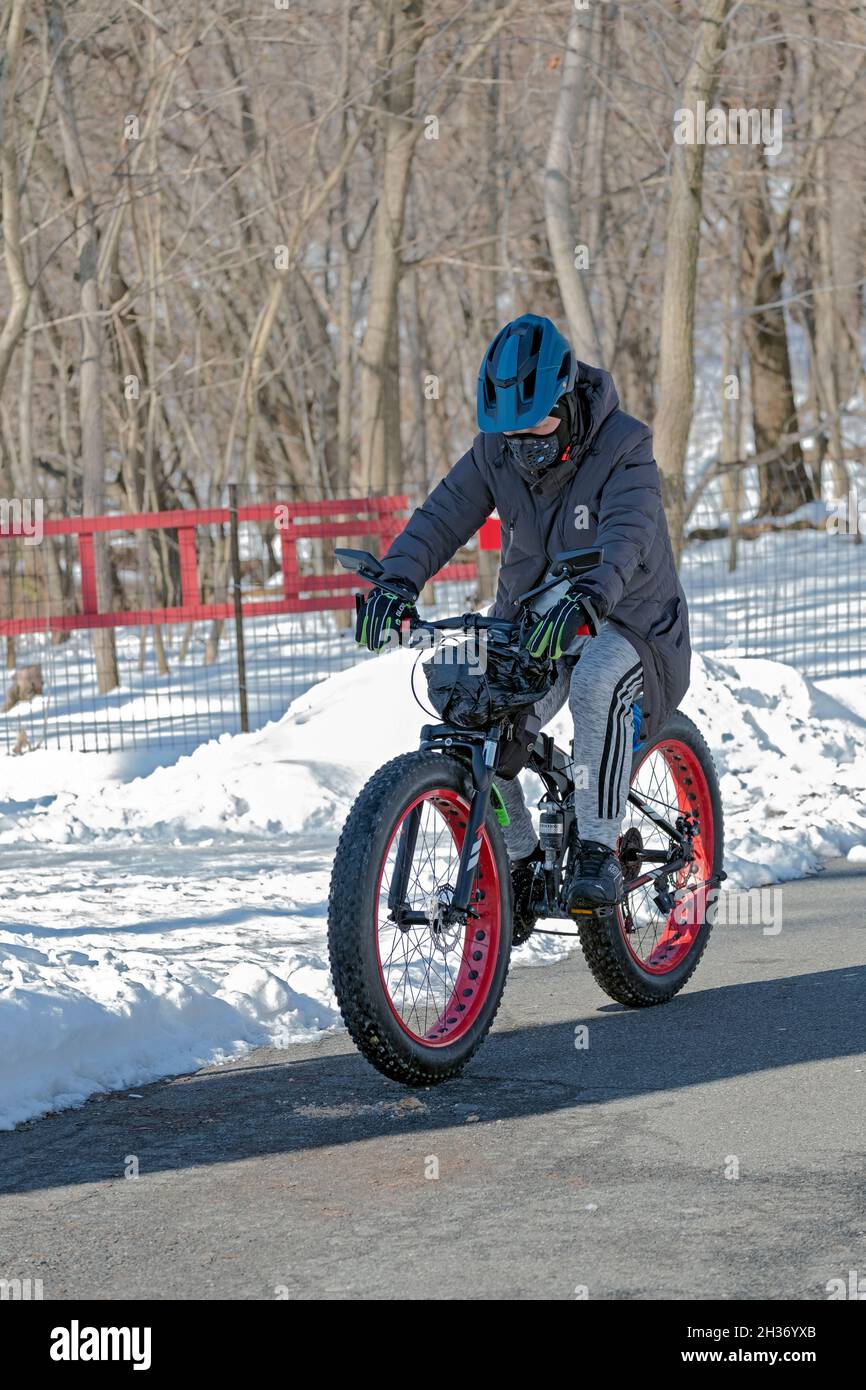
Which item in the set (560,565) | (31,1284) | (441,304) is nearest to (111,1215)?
(31,1284)

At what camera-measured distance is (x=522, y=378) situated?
16.9 ft

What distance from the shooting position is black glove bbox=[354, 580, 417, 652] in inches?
202

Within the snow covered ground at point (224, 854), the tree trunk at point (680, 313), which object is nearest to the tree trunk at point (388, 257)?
the tree trunk at point (680, 313)

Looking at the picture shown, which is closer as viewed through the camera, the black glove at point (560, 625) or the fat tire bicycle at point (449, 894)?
the fat tire bicycle at point (449, 894)

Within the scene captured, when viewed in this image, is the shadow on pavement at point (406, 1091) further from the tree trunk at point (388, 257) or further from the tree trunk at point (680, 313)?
the tree trunk at point (388, 257)

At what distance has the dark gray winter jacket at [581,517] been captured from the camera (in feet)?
17.7

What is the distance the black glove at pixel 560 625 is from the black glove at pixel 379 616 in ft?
1.26

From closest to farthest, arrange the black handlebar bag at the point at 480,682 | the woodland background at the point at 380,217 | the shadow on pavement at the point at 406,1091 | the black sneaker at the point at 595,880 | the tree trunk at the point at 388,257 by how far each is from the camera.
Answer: the shadow on pavement at the point at 406,1091, the black handlebar bag at the point at 480,682, the black sneaker at the point at 595,880, the woodland background at the point at 380,217, the tree trunk at the point at 388,257

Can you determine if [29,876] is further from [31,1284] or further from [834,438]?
[834,438]

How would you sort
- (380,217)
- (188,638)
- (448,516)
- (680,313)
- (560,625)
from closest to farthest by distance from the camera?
(560,625), (448,516), (680,313), (188,638), (380,217)

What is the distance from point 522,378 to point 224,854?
4393 millimetres

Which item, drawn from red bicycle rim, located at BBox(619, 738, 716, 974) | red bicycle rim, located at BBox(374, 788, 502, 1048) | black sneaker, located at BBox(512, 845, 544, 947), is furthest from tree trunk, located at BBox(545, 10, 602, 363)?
red bicycle rim, located at BBox(374, 788, 502, 1048)

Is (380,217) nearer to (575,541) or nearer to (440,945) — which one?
(575,541)

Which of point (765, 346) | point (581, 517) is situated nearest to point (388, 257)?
point (765, 346)
